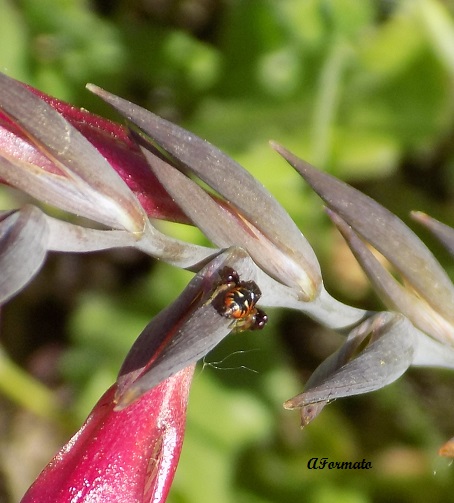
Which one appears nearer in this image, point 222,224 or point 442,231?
point 222,224

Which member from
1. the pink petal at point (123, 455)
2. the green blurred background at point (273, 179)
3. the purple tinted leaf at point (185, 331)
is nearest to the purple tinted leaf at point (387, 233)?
the purple tinted leaf at point (185, 331)

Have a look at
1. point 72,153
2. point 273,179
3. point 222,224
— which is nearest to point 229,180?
point 222,224

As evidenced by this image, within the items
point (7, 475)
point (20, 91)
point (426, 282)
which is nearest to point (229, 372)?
point (7, 475)

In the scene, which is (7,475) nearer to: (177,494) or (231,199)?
(177,494)

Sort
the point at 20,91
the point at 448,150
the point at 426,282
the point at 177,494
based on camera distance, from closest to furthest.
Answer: the point at 20,91
the point at 426,282
the point at 177,494
the point at 448,150

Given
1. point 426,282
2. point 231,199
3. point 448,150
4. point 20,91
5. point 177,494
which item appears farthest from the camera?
point 448,150

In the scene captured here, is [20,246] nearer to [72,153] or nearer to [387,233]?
[72,153]

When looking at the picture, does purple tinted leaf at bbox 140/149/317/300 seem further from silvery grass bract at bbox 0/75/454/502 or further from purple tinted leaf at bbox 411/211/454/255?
purple tinted leaf at bbox 411/211/454/255

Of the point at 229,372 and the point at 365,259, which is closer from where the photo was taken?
the point at 365,259
